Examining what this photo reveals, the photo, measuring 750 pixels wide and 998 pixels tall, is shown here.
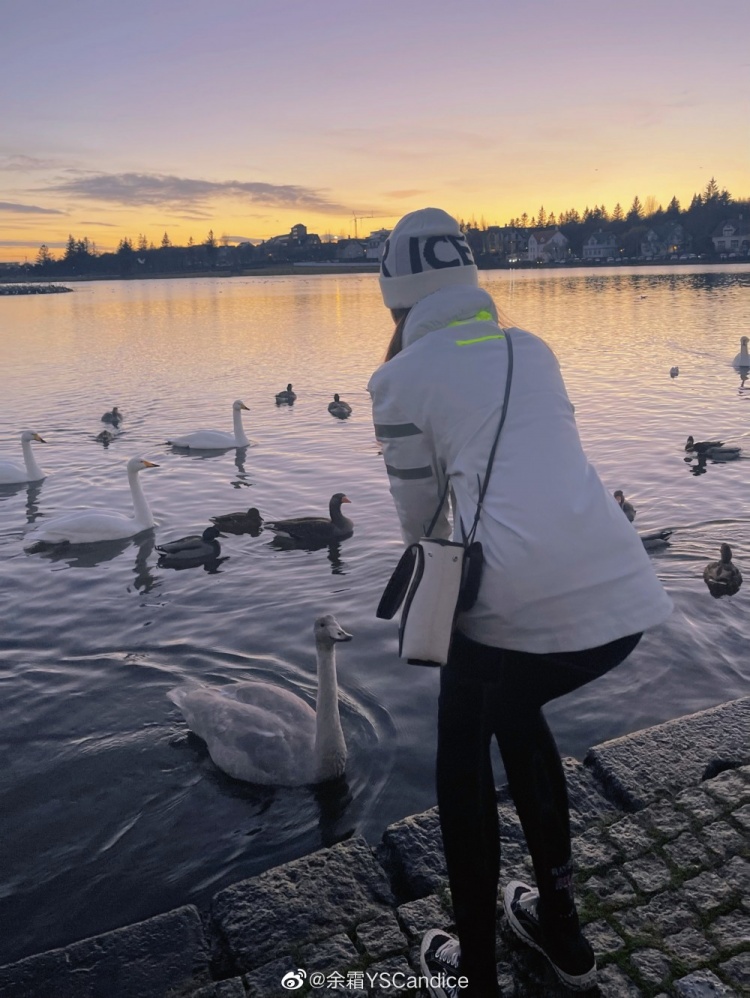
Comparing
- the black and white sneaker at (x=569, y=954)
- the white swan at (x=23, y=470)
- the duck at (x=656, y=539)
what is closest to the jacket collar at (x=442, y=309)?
the black and white sneaker at (x=569, y=954)

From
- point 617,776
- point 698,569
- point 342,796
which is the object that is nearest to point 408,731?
point 342,796

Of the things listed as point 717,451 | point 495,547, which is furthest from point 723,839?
point 717,451

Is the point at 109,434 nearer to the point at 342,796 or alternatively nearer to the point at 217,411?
the point at 217,411

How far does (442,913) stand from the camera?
3.29 m

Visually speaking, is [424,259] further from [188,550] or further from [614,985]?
[188,550]

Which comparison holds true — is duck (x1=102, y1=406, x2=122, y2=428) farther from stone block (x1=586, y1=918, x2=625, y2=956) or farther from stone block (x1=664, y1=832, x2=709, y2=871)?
stone block (x1=586, y1=918, x2=625, y2=956)

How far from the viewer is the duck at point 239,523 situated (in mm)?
11297

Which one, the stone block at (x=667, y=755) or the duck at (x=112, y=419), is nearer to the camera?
the stone block at (x=667, y=755)

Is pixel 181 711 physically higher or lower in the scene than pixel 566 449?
lower

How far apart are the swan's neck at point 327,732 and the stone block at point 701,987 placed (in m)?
2.79

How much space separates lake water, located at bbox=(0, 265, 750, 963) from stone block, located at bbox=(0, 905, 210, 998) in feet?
2.01

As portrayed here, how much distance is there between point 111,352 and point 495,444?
116 ft

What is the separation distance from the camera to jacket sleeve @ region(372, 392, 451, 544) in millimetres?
2498

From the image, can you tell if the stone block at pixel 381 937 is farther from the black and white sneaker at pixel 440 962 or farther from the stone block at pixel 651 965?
the stone block at pixel 651 965
